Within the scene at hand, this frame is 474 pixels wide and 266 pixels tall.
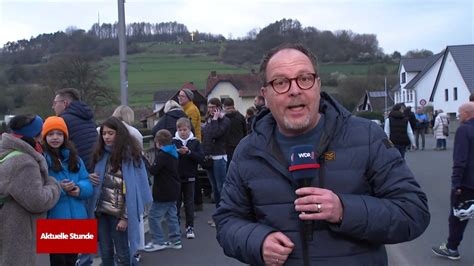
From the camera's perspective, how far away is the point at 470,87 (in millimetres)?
56219

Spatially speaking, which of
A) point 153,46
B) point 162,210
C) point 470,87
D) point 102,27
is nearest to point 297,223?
point 162,210

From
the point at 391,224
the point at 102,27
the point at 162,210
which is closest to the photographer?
the point at 391,224

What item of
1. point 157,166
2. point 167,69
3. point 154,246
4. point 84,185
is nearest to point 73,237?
→ point 84,185

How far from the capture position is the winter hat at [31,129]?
456 cm

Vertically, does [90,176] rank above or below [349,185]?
below

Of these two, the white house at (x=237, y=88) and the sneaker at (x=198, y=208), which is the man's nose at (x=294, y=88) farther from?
the white house at (x=237, y=88)

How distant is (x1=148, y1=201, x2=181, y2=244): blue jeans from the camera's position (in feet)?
25.8

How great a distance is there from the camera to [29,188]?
13.7ft

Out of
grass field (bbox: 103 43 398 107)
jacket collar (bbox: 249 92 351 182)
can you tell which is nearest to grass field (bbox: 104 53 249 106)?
grass field (bbox: 103 43 398 107)

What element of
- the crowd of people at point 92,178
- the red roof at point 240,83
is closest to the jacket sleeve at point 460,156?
the crowd of people at point 92,178

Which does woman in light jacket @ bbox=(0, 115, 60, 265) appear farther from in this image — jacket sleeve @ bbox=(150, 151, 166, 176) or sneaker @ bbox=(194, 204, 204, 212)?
sneaker @ bbox=(194, 204, 204, 212)

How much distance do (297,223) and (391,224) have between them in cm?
38

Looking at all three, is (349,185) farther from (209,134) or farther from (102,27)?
(102,27)

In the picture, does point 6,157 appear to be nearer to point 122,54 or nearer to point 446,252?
point 446,252
